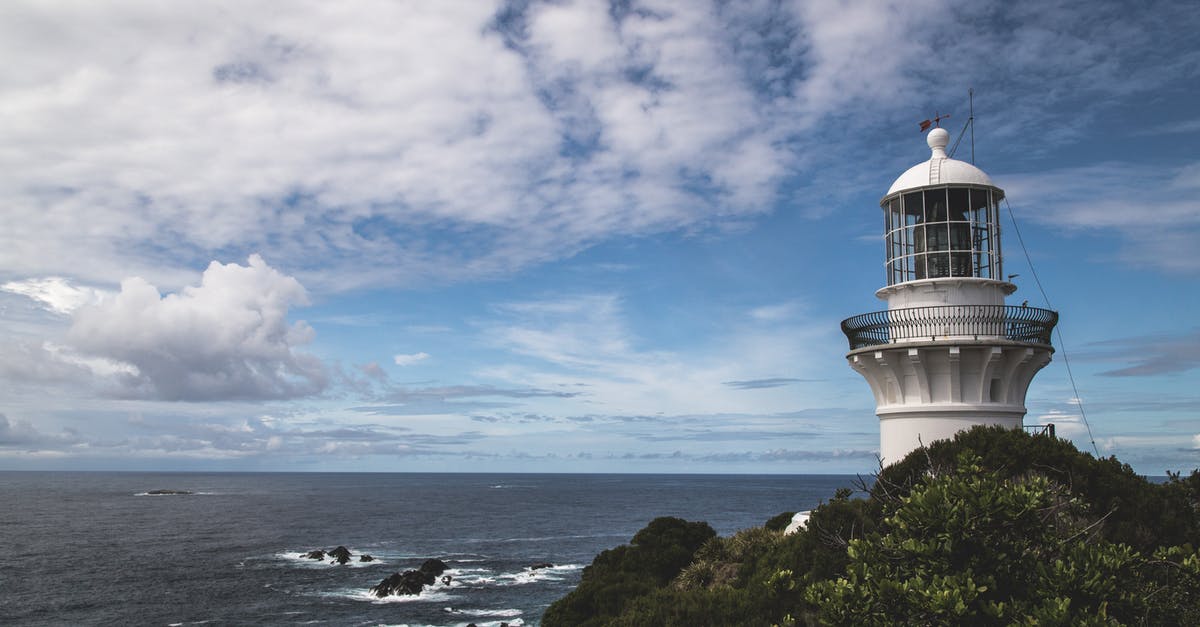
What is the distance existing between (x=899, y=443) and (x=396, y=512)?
101 m

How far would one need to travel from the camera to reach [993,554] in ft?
24.6

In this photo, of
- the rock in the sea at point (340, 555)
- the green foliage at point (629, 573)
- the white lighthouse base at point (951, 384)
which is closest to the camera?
the white lighthouse base at point (951, 384)

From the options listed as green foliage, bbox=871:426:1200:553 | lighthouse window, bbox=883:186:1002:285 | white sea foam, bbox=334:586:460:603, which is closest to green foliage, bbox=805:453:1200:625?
green foliage, bbox=871:426:1200:553

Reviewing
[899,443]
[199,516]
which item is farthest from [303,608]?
[199,516]

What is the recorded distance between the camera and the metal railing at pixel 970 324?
15820 mm

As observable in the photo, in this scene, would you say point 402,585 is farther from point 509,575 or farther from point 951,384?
point 951,384

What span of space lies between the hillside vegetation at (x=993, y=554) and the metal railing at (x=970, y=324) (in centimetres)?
335

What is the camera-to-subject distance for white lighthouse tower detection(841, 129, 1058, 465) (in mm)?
15672

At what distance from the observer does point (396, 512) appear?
108188mm

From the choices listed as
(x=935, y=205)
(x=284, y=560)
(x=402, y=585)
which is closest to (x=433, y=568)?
(x=402, y=585)

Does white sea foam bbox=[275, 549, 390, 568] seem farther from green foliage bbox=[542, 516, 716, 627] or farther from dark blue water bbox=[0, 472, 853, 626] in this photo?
green foliage bbox=[542, 516, 716, 627]

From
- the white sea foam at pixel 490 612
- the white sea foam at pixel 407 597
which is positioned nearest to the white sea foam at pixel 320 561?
the white sea foam at pixel 407 597

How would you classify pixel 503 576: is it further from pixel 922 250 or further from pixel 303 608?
pixel 922 250

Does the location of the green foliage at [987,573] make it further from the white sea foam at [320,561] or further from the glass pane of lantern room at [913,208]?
the white sea foam at [320,561]
